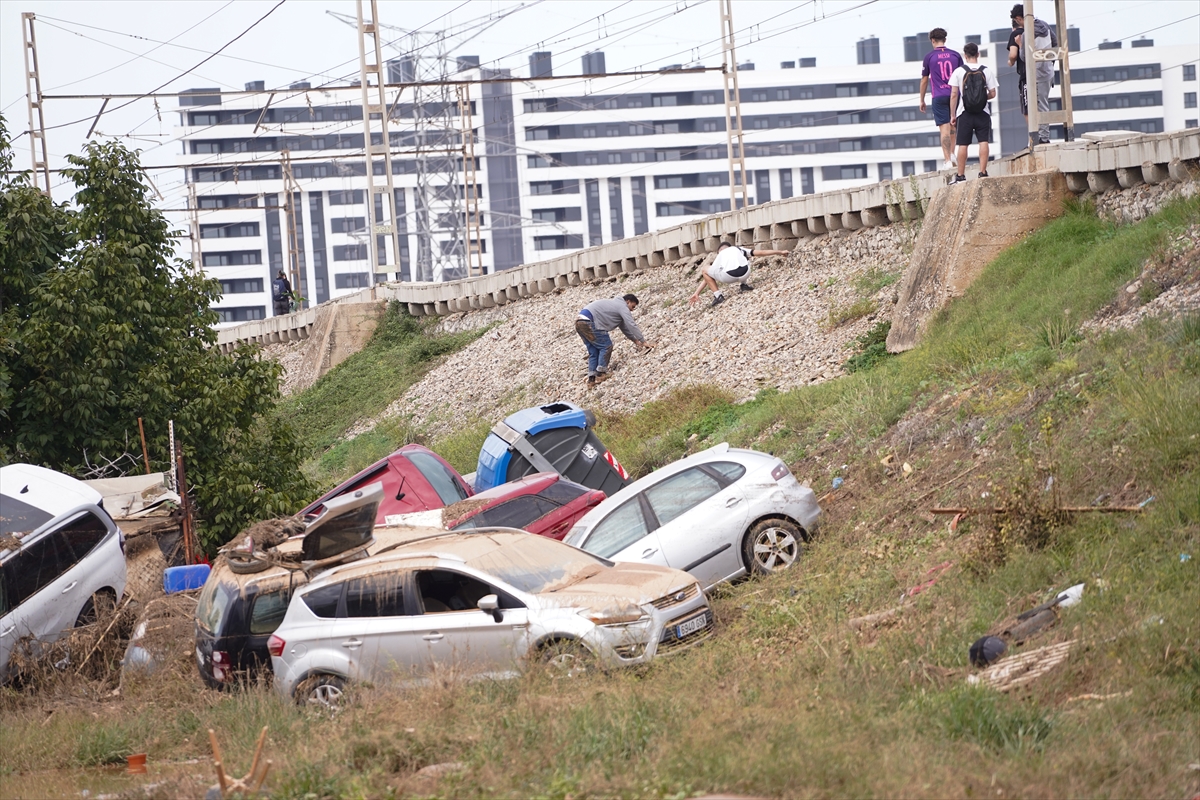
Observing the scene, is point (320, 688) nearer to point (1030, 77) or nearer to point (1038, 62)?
point (1030, 77)

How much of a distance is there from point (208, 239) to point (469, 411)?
84317mm

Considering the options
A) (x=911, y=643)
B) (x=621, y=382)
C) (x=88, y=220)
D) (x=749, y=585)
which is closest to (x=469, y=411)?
(x=621, y=382)

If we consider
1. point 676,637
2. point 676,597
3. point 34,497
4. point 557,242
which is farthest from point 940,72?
point 557,242

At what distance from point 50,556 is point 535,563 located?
5537 mm

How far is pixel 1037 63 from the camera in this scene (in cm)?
1755

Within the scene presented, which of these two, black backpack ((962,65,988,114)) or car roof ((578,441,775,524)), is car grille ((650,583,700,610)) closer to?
car roof ((578,441,775,524))

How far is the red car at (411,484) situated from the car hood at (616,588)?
5.16m

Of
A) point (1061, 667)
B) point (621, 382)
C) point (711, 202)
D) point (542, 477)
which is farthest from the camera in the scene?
point (711, 202)

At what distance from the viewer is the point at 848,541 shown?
11.6 meters

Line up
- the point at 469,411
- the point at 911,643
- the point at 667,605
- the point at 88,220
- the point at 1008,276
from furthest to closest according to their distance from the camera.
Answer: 1. the point at 469,411
2. the point at 88,220
3. the point at 1008,276
4. the point at 667,605
5. the point at 911,643

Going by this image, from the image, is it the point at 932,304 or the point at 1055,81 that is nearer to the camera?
Result: the point at 932,304

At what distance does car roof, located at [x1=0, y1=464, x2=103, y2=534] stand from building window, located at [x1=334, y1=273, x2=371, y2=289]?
89.3 meters

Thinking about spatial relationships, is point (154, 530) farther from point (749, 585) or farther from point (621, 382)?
point (621, 382)

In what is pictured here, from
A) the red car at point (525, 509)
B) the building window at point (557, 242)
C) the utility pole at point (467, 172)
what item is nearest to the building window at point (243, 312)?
the building window at point (557, 242)
